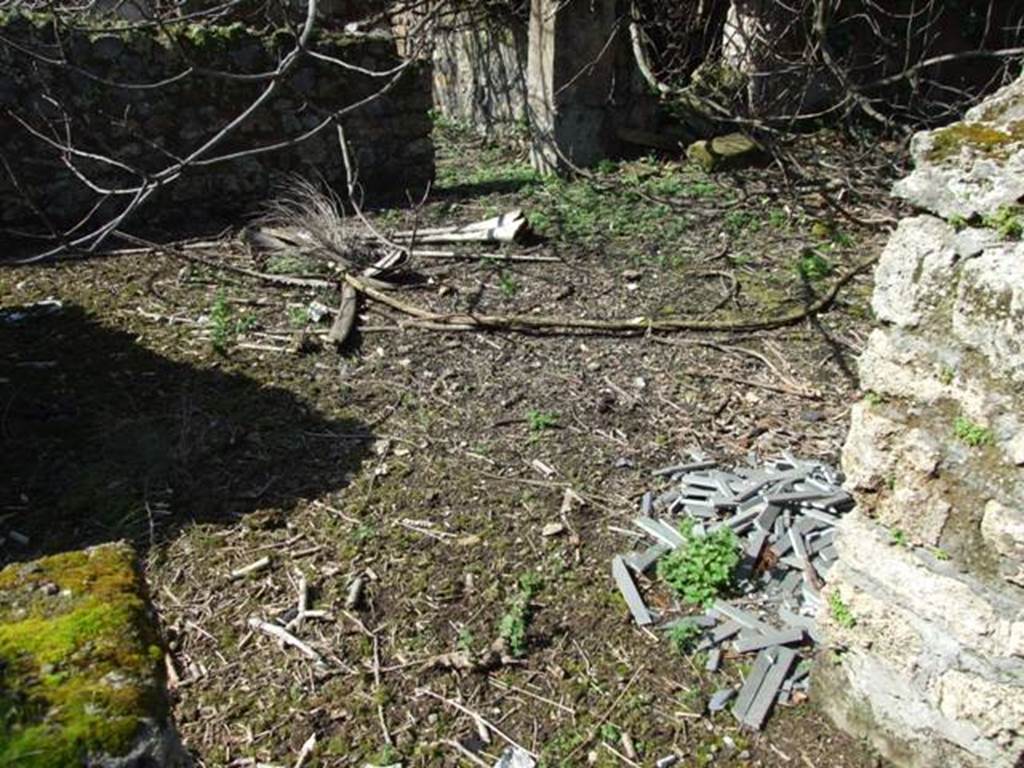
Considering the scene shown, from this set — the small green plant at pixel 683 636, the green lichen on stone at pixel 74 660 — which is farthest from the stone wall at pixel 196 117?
the green lichen on stone at pixel 74 660

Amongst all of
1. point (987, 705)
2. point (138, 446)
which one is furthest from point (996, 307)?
point (138, 446)

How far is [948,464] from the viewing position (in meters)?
2.28

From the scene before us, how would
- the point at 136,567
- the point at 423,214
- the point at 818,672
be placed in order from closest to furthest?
the point at 136,567 → the point at 818,672 → the point at 423,214

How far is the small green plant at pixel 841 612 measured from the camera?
8.60ft

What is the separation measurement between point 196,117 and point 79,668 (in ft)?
22.0

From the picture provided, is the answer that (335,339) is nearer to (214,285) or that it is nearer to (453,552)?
(214,285)

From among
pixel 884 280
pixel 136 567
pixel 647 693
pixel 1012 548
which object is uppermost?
pixel 884 280

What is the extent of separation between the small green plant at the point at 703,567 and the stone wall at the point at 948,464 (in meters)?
0.72

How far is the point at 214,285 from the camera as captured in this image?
5.95 metres

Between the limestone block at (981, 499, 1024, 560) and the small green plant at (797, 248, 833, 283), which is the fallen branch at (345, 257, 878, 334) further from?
the limestone block at (981, 499, 1024, 560)

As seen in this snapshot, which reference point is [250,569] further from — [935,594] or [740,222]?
[740,222]

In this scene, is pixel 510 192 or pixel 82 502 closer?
pixel 82 502

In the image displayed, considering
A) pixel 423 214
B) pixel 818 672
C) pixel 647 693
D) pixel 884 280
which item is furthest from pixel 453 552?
pixel 423 214

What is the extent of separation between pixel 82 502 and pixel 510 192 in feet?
16.8
